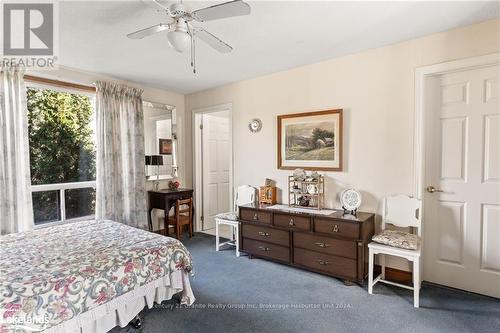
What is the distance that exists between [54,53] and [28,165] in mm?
1265

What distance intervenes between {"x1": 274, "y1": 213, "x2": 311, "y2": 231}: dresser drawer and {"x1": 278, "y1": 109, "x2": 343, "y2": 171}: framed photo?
72 centimetres

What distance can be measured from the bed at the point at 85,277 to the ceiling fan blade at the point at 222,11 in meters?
1.76

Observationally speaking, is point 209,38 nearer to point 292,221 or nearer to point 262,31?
point 262,31

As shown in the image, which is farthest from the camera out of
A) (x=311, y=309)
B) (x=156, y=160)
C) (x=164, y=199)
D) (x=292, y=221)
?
(x=156, y=160)

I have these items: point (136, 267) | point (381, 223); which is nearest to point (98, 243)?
point (136, 267)

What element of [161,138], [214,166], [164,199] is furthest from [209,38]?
[214,166]

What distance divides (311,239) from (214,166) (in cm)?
264

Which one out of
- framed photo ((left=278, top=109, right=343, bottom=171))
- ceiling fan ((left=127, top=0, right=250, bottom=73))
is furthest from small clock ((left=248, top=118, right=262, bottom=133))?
ceiling fan ((left=127, top=0, right=250, bottom=73))

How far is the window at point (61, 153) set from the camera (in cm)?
331

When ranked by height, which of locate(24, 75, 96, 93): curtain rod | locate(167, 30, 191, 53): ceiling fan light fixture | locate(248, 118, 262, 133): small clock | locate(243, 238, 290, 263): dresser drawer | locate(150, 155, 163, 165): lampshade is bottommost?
locate(243, 238, 290, 263): dresser drawer

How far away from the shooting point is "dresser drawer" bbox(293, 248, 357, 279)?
2816 mm

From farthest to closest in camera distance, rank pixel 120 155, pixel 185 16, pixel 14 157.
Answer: pixel 120 155 → pixel 14 157 → pixel 185 16

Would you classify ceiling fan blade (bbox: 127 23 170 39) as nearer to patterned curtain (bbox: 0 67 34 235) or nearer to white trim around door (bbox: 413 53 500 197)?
patterned curtain (bbox: 0 67 34 235)

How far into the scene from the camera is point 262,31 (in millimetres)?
2537
